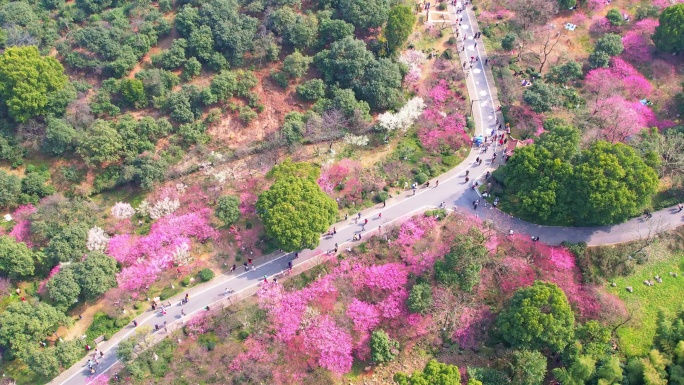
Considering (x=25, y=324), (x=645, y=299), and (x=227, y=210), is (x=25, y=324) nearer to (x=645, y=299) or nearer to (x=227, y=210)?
(x=227, y=210)

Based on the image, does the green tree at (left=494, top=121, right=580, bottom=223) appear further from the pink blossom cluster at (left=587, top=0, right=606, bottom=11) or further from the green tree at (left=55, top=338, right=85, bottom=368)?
the green tree at (left=55, top=338, right=85, bottom=368)

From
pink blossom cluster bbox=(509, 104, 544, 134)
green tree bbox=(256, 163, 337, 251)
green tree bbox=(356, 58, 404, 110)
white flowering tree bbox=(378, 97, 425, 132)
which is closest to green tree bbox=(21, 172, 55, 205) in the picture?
green tree bbox=(256, 163, 337, 251)

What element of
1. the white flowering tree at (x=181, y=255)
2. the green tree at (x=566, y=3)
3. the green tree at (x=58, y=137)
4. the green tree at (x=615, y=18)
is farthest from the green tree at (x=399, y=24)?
the green tree at (x=58, y=137)

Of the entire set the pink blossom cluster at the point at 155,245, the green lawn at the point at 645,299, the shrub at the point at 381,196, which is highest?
the pink blossom cluster at the point at 155,245

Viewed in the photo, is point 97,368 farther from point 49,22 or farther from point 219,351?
point 49,22

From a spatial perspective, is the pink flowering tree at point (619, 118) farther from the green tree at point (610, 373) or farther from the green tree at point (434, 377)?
the green tree at point (434, 377)

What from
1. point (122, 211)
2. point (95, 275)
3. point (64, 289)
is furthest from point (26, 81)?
point (64, 289)
